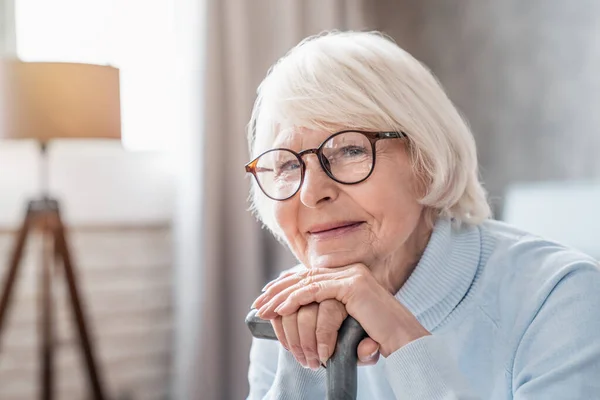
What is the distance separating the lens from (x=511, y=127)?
2.73 metres

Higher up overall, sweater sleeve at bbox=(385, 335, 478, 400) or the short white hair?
the short white hair

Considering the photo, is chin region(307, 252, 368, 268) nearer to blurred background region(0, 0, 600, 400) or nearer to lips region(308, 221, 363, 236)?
lips region(308, 221, 363, 236)

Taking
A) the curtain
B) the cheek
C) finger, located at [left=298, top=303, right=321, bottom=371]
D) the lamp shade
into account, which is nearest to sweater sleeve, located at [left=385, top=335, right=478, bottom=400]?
finger, located at [left=298, top=303, right=321, bottom=371]

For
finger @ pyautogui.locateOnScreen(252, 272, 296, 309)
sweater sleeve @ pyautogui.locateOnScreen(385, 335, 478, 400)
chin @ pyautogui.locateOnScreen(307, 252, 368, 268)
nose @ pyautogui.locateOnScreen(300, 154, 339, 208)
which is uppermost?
nose @ pyautogui.locateOnScreen(300, 154, 339, 208)

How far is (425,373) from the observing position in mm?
906

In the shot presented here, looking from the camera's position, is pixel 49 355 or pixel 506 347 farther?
pixel 49 355

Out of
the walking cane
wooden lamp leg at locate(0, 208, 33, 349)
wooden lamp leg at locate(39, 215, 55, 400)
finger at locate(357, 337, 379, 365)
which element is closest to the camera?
the walking cane

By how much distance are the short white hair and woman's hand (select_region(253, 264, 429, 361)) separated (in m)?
0.27

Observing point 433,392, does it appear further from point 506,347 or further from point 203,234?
point 203,234

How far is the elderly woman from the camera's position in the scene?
0.95m

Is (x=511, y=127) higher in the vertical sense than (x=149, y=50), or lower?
lower

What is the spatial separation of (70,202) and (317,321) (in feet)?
5.80

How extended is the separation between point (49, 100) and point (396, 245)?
Answer: 48.5 inches

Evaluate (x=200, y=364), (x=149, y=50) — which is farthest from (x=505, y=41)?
(x=200, y=364)
